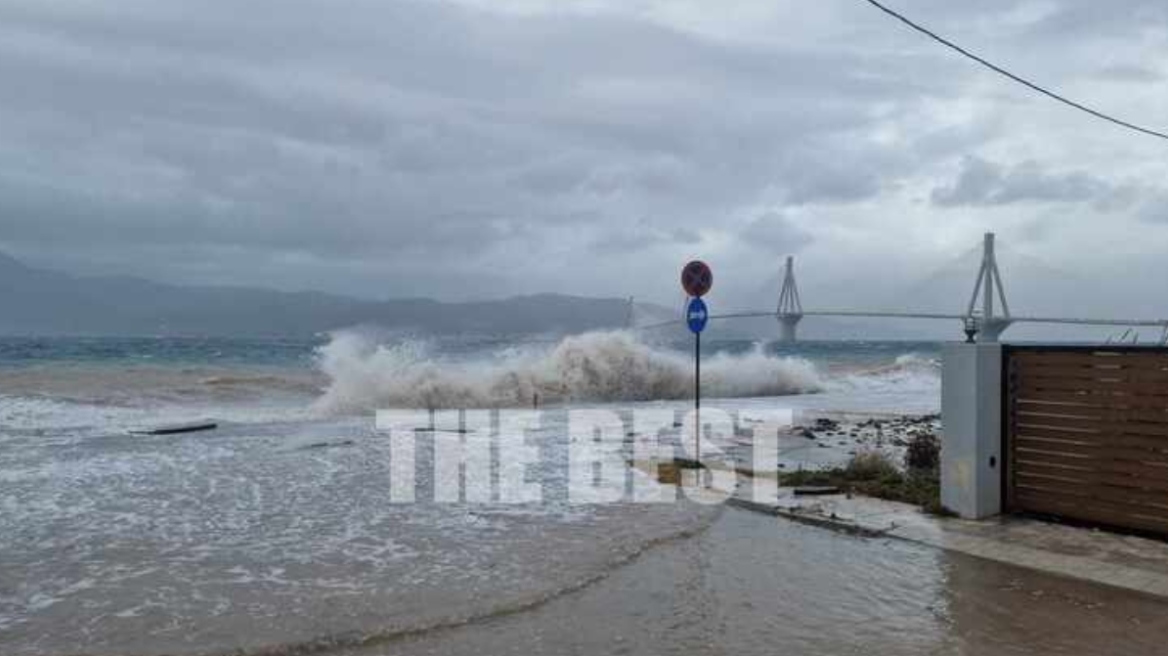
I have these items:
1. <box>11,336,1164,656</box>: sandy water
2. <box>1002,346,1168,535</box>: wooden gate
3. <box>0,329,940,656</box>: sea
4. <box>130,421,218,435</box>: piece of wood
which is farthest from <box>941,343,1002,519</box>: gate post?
<box>130,421,218,435</box>: piece of wood

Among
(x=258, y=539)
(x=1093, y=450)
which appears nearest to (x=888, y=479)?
(x=1093, y=450)

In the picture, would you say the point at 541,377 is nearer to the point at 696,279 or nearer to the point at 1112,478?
the point at 696,279

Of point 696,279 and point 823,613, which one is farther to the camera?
point 696,279

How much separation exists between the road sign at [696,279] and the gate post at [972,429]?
13.3 ft

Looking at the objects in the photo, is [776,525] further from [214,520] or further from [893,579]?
[214,520]

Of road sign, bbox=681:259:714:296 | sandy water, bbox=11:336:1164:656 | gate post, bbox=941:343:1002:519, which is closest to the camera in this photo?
sandy water, bbox=11:336:1164:656

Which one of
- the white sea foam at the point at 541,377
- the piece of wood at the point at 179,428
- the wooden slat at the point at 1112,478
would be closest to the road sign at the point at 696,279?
the wooden slat at the point at 1112,478

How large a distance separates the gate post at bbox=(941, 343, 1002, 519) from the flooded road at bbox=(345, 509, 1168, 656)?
136 cm

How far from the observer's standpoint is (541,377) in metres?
28.9

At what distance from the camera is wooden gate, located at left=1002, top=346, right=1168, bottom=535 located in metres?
7.37

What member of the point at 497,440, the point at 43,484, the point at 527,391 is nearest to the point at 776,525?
the point at 497,440

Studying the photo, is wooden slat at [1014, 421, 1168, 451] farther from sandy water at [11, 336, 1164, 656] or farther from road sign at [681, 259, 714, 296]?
road sign at [681, 259, 714, 296]

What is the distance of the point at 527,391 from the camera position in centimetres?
2777

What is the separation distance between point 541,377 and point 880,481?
19565mm
